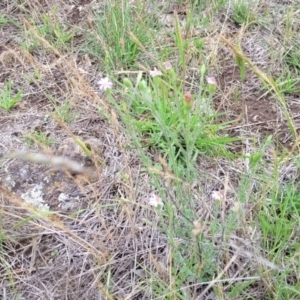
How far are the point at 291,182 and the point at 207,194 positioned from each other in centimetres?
24

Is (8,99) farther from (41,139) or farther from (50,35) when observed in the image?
(50,35)

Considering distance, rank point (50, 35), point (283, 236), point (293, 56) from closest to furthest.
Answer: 1. point (283, 236)
2. point (293, 56)
3. point (50, 35)

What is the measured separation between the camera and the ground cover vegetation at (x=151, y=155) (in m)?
1.20

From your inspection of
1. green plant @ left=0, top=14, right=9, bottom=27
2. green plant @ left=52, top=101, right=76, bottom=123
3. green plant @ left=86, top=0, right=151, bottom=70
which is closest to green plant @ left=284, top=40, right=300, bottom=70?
green plant @ left=86, top=0, right=151, bottom=70

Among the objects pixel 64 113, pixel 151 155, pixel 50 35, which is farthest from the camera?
pixel 50 35

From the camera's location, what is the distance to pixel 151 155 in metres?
1.55

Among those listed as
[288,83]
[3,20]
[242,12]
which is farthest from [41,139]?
[242,12]

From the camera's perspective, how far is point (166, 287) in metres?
1.21

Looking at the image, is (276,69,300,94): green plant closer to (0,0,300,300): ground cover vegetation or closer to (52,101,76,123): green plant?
(0,0,300,300): ground cover vegetation

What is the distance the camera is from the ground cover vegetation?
47.2 inches

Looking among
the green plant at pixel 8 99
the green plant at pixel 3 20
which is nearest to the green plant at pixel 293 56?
the green plant at pixel 8 99

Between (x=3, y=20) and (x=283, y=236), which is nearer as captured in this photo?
(x=283, y=236)

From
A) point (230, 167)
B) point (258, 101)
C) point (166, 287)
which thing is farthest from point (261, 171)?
point (166, 287)

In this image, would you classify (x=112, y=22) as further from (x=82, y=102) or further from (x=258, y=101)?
(x=258, y=101)
